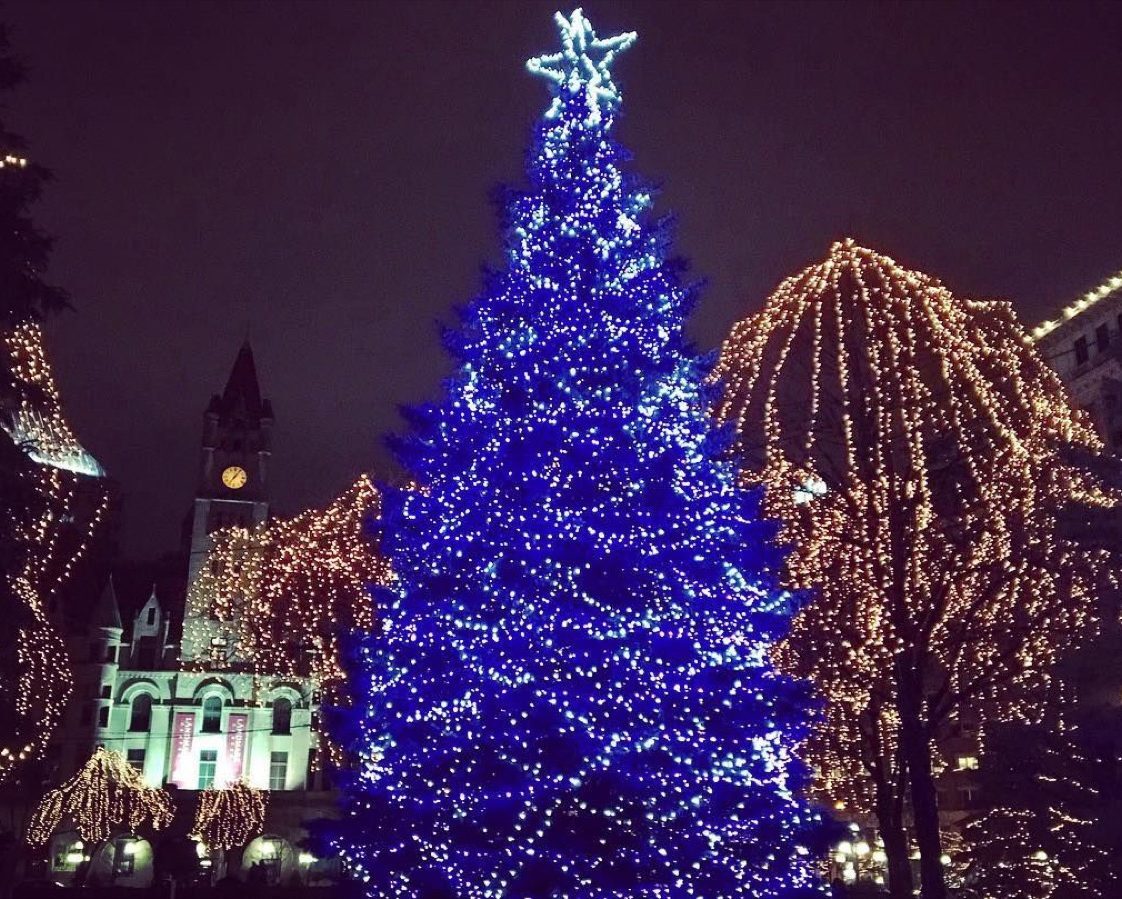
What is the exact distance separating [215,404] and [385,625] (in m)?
51.3

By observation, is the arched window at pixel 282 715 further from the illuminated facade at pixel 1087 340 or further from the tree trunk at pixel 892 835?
the illuminated facade at pixel 1087 340

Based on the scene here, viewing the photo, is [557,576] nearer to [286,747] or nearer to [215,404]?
[286,747]

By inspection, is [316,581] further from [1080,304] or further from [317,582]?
[1080,304]

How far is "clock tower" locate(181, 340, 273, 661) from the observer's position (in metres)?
55.3

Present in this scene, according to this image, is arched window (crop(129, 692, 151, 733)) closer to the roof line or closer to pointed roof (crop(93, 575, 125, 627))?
pointed roof (crop(93, 575, 125, 627))

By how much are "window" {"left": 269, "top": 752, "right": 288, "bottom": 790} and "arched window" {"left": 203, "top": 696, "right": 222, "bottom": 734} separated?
298cm

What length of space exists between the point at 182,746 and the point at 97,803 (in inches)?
362

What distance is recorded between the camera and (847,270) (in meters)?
16.4

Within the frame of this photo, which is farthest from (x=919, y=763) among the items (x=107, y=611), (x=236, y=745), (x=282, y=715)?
(x=107, y=611)

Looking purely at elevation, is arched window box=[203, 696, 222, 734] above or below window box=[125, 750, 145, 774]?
above

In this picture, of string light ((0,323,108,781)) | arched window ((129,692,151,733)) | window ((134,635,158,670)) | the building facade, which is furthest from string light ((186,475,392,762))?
window ((134,635,158,670))

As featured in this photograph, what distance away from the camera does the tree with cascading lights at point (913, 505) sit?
1552cm

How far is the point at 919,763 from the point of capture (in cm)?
1841

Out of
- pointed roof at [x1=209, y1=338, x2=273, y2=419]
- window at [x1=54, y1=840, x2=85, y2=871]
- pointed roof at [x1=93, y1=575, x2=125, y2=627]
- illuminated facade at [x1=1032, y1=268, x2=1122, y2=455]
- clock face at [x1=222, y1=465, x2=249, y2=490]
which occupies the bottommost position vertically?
window at [x1=54, y1=840, x2=85, y2=871]
